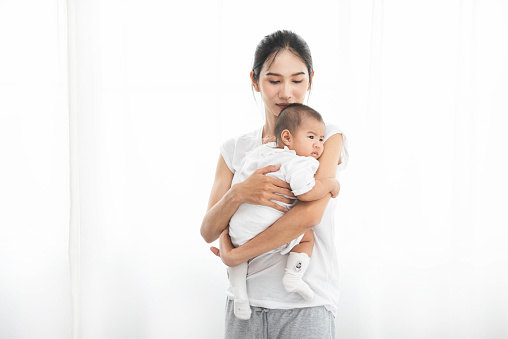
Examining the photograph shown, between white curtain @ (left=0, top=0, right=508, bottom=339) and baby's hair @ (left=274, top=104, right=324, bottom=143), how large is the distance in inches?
36.5

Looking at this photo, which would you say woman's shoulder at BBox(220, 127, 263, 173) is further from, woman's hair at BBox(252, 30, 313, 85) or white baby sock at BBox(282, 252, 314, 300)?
white baby sock at BBox(282, 252, 314, 300)

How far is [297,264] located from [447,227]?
1349 millimetres

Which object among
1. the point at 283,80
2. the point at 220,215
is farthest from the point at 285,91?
the point at 220,215

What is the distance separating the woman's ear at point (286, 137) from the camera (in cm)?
144

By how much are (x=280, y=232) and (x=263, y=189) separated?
5.0 inches

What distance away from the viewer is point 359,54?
2355 mm

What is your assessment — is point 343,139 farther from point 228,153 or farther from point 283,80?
point 228,153

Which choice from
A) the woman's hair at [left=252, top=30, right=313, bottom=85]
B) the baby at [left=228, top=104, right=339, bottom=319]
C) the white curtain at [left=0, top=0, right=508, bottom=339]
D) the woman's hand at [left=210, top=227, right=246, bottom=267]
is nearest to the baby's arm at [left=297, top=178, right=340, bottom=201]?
the baby at [left=228, top=104, right=339, bottom=319]

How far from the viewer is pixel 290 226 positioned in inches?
51.5

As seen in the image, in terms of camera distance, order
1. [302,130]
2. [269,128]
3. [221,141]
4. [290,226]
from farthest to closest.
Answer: [221,141] < [269,128] < [302,130] < [290,226]

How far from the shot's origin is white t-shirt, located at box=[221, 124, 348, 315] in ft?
4.53

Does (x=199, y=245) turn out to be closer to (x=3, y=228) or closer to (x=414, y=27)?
(x=3, y=228)

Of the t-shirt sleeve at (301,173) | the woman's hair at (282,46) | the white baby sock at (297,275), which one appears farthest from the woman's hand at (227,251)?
the woman's hair at (282,46)

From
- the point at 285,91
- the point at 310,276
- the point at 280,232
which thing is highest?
the point at 285,91
